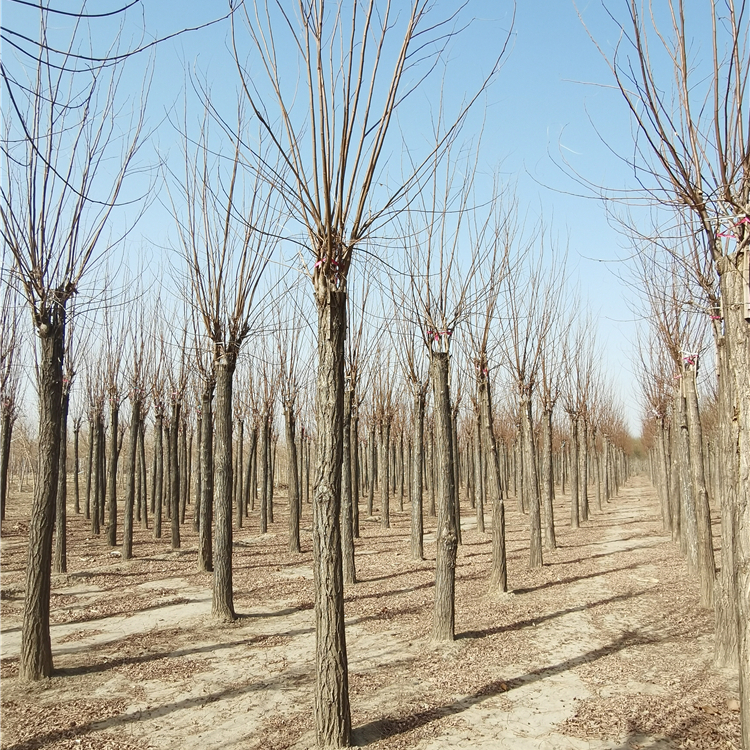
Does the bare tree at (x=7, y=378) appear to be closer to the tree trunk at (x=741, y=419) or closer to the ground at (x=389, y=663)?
the ground at (x=389, y=663)

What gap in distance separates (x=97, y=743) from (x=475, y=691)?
9.20 feet

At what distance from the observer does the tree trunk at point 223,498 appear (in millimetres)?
7082

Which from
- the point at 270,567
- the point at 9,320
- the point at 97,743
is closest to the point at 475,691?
the point at 97,743

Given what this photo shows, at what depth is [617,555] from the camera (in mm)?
11609

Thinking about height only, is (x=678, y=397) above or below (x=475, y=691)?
above

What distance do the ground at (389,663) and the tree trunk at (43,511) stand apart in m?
0.28

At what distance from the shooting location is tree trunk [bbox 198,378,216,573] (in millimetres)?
9258

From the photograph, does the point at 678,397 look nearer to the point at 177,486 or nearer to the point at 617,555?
the point at 617,555

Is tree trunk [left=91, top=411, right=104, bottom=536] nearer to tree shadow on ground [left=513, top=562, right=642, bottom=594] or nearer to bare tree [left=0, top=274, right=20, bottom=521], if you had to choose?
bare tree [left=0, top=274, right=20, bottom=521]

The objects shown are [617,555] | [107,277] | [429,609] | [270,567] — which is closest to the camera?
[429,609]

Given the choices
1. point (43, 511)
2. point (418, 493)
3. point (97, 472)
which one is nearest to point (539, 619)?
point (418, 493)

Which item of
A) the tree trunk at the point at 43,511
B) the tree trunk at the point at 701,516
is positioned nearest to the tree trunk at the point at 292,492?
the tree trunk at the point at 43,511

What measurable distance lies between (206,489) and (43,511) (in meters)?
4.29

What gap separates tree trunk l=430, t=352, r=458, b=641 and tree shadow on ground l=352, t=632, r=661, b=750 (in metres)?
1.04
